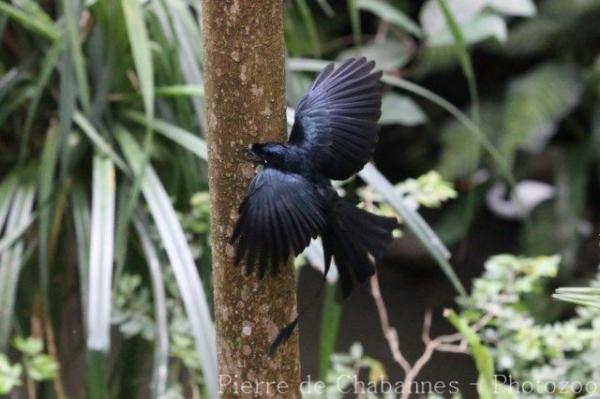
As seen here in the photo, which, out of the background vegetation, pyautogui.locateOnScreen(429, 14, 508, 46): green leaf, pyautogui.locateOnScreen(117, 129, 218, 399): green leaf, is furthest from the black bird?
pyautogui.locateOnScreen(429, 14, 508, 46): green leaf

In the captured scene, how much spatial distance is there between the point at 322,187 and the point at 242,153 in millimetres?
70

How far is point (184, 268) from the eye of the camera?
1.10 metres

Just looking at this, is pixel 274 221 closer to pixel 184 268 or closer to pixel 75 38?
pixel 184 268

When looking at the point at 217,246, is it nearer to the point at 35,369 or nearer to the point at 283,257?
the point at 283,257

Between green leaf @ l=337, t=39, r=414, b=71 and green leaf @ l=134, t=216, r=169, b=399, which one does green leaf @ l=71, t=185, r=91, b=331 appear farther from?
green leaf @ l=337, t=39, r=414, b=71

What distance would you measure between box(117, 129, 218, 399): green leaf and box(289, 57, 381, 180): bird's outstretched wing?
15.0 inches

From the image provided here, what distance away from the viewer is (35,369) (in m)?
1.08

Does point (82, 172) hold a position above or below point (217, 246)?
above

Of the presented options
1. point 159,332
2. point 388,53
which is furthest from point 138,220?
point 388,53

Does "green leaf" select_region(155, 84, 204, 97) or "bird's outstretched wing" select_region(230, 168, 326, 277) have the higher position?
"green leaf" select_region(155, 84, 204, 97)

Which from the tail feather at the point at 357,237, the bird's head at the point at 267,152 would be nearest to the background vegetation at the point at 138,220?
the tail feather at the point at 357,237

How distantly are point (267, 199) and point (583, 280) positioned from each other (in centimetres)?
176

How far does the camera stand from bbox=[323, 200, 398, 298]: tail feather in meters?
0.70

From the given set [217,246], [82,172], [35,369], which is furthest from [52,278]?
[217,246]
